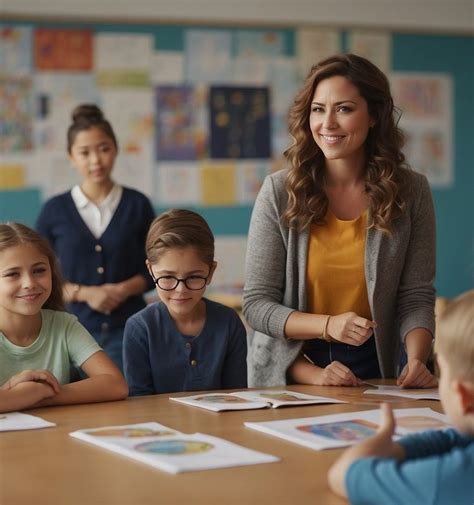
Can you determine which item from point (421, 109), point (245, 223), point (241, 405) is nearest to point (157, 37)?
point (245, 223)

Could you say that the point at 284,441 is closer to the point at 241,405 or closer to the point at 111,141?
the point at 241,405

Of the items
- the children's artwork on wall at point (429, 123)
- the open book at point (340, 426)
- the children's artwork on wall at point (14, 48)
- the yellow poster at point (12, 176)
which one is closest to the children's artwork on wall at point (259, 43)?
the children's artwork on wall at point (429, 123)

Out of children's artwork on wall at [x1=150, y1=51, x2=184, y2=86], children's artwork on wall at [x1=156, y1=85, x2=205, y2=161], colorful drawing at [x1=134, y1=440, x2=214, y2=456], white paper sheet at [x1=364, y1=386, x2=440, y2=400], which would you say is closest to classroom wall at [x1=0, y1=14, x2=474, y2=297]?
children's artwork on wall at [x1=156, y1=85, x2=205, y2=161]

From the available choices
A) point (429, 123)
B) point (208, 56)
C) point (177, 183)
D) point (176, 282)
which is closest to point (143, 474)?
point (176, 282)

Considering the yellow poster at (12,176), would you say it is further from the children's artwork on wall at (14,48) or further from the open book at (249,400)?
the open book at (249,400)

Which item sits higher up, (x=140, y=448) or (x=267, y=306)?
(x=267, y=306)

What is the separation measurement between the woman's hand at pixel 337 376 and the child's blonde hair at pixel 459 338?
91cm

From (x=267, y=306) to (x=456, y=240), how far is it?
3300 mm

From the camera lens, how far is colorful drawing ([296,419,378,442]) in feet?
5.30

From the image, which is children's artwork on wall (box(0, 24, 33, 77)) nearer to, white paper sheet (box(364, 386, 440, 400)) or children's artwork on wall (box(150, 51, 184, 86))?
children's artwork on wall (box(150, 51, 184, 86))

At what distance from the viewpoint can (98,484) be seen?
133 cm

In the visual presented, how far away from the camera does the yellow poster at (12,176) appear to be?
452 centimetres

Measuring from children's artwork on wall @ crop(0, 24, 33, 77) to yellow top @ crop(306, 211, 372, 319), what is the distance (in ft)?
8.55

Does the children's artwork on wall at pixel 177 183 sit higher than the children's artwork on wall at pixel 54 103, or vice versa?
the children's artwork on wall at pixel 54 103
